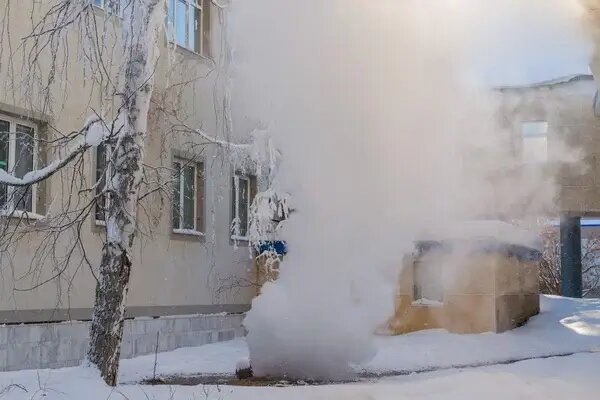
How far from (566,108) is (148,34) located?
14584 millimetres

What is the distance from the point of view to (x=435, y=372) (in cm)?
768

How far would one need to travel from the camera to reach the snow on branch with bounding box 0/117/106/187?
5562mm

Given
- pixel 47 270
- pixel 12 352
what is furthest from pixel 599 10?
pixel 12 352

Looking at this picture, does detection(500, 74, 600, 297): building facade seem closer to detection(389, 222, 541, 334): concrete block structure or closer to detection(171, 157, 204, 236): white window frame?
detection(389, 222, 541, 334): concrete block structure

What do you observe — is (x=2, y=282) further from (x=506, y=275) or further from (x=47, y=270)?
(x=506, y=275)

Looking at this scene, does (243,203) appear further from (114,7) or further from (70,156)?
(70,156)

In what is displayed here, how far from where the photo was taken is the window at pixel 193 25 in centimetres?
1131

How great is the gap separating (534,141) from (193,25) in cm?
840

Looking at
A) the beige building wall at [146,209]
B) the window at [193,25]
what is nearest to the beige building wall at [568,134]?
the window at [193,25]

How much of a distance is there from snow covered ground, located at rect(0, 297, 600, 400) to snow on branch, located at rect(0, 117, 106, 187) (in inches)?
58.6

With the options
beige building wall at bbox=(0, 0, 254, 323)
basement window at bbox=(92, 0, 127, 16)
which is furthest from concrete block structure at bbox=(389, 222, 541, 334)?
basement window at bbox=(92, 0, 127, 16)

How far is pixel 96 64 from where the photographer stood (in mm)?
5824

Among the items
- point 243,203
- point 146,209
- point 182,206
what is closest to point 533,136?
point 243,203

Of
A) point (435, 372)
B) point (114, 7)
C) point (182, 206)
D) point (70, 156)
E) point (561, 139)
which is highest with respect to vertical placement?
point (561, 139)
